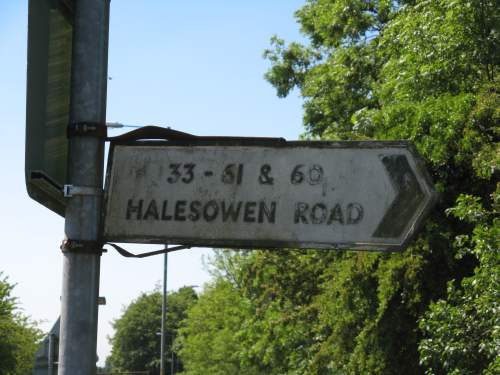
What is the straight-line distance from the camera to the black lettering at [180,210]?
3234 millimetres

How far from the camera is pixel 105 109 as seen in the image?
330 centimetres

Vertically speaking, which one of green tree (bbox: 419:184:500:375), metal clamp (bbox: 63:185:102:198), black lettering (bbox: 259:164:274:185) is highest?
green tree (bbox: 419:184:500:375)

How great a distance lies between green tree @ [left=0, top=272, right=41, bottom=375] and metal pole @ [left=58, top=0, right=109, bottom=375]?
33216 mm

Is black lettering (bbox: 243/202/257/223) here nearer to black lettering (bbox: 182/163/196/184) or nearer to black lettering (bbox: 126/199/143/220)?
black lettering (bbox: 182/163/196/184)

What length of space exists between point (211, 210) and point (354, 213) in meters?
0.52

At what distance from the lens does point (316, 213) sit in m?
3.11

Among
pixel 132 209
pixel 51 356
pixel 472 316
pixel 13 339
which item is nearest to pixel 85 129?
pixel 132 209

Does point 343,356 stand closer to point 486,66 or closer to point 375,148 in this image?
point 486,66

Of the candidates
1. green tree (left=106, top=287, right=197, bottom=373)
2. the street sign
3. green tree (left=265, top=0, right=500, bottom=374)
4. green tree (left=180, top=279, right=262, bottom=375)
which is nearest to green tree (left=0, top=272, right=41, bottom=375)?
green tree (left=180, top=279, right=262, bottom=375)

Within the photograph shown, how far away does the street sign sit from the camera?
3.21 meters

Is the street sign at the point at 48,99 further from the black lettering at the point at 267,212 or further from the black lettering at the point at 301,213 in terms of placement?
the black lettering at the point at 301,213

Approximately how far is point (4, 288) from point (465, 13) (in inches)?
1046

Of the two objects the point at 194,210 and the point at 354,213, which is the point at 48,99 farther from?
the point at 354,213

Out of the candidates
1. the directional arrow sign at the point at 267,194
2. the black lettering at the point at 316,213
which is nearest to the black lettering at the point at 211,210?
the directional arrow sign at the point at 267,194
